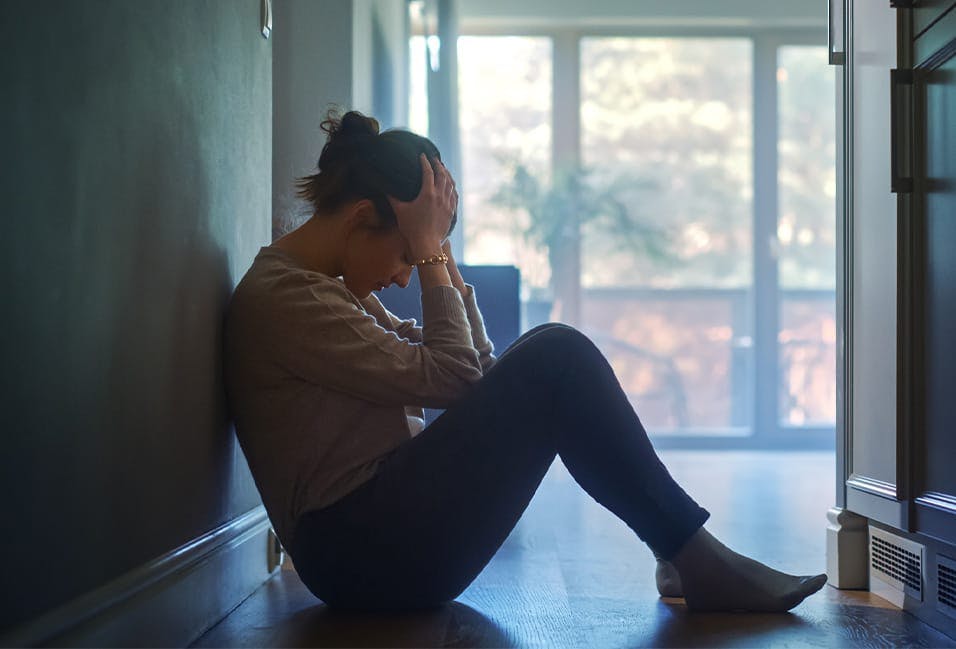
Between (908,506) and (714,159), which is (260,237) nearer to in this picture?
(908,506)

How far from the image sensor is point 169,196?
5.03ft

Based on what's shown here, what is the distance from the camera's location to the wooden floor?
1586 mm

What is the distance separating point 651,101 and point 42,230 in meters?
5.45

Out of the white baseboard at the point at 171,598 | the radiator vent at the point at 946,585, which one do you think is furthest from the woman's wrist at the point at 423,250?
the radiator vent at the point at 946,585

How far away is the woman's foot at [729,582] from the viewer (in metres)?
1.70

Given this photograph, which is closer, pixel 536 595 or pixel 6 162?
pixel 6 162

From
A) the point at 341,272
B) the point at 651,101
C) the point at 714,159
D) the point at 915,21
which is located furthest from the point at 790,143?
the point at 341,272

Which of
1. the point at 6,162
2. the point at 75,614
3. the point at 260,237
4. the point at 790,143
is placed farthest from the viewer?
the point at 790,143

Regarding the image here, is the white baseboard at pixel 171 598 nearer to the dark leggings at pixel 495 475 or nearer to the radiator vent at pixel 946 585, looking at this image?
the dark leggings at pixel 495 475

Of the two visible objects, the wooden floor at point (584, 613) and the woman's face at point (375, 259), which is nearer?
the wooden floor at point (584, 613)

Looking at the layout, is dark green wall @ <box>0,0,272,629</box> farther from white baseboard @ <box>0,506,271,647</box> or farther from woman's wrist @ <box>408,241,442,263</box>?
woman's wrist @ <box>408,241,442,263</box>

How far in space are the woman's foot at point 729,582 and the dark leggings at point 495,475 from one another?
0.05 metres

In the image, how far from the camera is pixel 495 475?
1.60 metres

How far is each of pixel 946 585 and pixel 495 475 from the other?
30.1 inches
